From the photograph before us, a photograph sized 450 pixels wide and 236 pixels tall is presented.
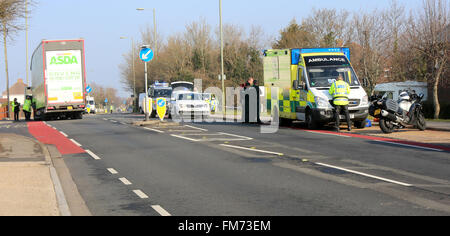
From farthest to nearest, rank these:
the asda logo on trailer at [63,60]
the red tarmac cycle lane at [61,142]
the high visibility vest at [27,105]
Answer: the high visibility vest at [27,105]
the asda logo on trailer at [63,60]
the red tarmac cycle lane at [61,142]

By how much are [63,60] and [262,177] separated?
24526 mm

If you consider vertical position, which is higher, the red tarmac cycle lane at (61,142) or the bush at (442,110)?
the bush at (442,110)

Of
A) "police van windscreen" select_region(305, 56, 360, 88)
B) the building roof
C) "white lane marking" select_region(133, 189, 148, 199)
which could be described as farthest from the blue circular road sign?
the building roof

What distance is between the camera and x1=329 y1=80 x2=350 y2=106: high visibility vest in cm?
1964

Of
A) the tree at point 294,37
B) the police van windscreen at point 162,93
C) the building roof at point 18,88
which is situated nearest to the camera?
the police van windscreen at point 162,93

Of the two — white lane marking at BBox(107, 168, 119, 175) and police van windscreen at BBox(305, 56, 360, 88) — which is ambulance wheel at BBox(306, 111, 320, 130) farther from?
white lane marking at BBox(107, 168, 119, 175)

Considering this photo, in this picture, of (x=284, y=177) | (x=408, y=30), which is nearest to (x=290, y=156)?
(x=284, y=177)

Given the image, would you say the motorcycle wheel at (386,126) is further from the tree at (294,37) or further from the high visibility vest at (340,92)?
the tree at (294,37)

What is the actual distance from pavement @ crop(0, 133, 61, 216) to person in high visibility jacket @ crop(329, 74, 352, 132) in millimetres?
9558

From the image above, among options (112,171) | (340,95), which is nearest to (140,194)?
(112,171)

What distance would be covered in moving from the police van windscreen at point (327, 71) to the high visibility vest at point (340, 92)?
3.91 ft

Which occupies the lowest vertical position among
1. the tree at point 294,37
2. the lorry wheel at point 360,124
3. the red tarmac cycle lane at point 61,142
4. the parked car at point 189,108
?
the red tarmac cycle lane at point 61,142

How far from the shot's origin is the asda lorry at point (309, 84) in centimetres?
2044

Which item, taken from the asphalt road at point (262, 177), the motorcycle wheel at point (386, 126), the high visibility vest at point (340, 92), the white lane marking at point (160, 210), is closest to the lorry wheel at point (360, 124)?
the high visibility vest at point (340, 92)
